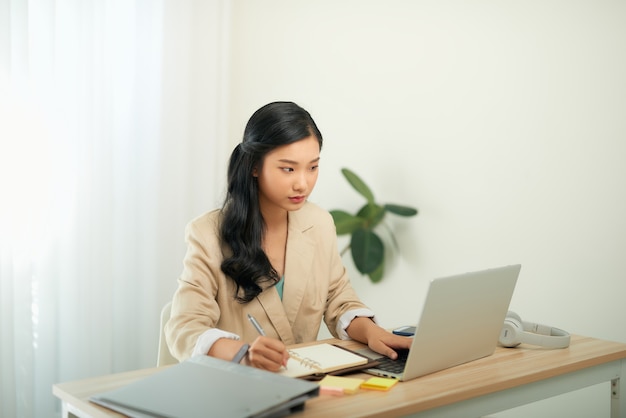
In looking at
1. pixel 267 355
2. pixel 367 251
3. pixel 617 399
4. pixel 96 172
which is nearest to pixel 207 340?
pixel 267 355

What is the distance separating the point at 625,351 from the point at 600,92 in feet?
4.68

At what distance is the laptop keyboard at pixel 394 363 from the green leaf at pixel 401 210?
1.75 meters

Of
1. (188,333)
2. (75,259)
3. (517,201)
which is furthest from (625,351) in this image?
(75,259)

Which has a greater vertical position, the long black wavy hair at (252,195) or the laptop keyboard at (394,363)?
the long black wavy hair at (252,195)

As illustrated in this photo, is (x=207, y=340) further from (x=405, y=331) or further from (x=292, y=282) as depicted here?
(x=405, y=331)

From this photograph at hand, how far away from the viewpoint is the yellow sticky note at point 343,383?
1584mm

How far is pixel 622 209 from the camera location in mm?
3025

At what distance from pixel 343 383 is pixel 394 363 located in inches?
10.6

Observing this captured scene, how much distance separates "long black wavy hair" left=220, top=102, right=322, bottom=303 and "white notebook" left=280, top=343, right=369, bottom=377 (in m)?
0.31

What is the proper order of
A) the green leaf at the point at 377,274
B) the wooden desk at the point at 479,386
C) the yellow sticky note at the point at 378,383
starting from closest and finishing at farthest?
the wooden desk at the point at 479,386, the yellow sticky note at the point at 378,383, the green leaf at the point at 377,274

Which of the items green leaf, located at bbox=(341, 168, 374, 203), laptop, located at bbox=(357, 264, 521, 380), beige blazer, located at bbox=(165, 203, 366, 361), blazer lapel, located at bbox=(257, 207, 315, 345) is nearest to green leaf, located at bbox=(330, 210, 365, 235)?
green leaf, located at bbox=(341, 168, 374, 203)

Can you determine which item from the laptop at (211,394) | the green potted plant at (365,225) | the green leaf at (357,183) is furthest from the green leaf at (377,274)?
the laptop at (211,394)

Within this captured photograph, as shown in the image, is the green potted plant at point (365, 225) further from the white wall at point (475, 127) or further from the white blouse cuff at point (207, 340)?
the white blouse cuff at point (207, 340)

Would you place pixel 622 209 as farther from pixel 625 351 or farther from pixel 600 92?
pixel 625 351
